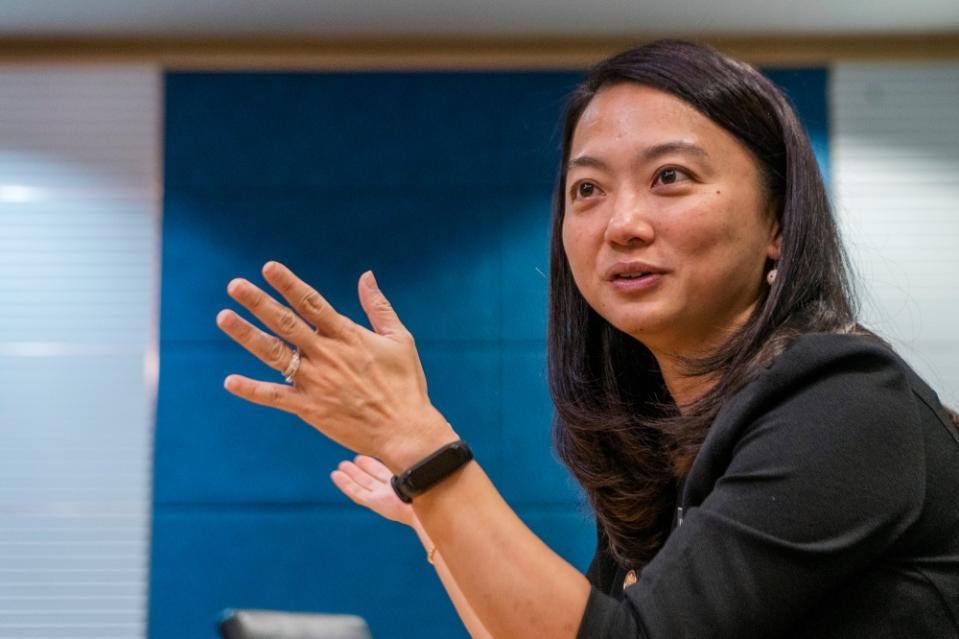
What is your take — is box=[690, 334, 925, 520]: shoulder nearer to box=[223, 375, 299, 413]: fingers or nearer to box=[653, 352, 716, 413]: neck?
box=[653, 352, 716, 413]: neck

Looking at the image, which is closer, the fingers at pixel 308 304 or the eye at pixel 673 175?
the fingers at pixel 308 304

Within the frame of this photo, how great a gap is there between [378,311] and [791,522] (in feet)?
A: 1.27

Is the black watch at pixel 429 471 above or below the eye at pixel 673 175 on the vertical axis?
below

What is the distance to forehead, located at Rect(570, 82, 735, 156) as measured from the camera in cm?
93

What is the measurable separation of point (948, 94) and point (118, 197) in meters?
3.31

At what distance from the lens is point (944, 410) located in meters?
0.77

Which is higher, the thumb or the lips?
the lips

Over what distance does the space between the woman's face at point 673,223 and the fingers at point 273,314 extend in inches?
14.0

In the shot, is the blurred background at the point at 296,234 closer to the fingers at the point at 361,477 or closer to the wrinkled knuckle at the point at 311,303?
the fingers at the point at 361,477

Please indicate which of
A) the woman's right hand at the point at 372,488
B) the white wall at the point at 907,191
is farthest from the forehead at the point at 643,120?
the white wall at the point at 907,191

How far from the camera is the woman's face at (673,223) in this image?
916 mm

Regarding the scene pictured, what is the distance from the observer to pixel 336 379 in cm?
75

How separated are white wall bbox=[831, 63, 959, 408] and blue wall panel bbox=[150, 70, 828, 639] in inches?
6.2

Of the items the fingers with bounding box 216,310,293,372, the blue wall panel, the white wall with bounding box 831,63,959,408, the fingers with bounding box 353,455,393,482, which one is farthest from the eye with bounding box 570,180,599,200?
the white wall with bounding box 831,63,959,408
